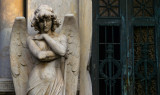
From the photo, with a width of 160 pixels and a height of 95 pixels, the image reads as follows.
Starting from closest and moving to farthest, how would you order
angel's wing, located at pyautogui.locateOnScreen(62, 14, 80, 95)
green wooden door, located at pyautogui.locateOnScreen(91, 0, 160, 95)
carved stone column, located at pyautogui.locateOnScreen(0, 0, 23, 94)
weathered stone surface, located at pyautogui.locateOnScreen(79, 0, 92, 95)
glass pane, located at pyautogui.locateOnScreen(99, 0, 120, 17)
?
angel's wing, located at pyautogui.locateOnScreen(62, 14, 80, 95) → weathered stone surface, located at pyautogui.locateOnScreen(79, 0, 92, 95) → carved stone column, located at pyautogui.locateOnScreen(0, 0, 23, 94) → green wooden door, located at pyautogui.locateOnScreen(91, 0, 160, 95) → glass pane, located at pyautogui.locateOnScreen(99, 0, 120, 17)

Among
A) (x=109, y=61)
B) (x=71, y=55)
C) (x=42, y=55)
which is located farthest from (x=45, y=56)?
(x=109, y=61)

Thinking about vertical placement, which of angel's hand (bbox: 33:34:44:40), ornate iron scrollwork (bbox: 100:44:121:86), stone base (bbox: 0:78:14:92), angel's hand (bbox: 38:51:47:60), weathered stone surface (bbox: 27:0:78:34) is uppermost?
weathered stone surface (bbox: 27:0:78:34)

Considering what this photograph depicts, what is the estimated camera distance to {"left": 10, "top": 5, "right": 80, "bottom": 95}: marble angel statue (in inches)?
280

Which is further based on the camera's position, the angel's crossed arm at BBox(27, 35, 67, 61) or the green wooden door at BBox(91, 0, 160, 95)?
the green wooden door at BBox(91, 0, 160, 95)

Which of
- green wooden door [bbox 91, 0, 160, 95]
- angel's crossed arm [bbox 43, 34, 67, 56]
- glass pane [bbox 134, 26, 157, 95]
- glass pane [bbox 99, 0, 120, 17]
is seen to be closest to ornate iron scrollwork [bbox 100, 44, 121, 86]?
green wooden door [bbox 91, 0, 160, 95]

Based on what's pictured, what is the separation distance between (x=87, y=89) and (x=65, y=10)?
62.2 inches

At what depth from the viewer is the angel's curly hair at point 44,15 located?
703 cm

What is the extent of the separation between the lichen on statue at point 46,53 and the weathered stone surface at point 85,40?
0.60 m

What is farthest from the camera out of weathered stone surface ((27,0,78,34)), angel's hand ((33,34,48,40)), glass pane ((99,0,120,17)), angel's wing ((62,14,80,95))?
Result: glass pane ((99,0,120,17))

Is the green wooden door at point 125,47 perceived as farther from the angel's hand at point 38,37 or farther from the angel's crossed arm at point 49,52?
the angel's hand at point 38,37

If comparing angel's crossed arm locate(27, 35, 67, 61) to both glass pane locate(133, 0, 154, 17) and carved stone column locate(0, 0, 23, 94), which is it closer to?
carved stone column locate(0, 0, 23, 94)

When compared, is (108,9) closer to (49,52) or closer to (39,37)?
(39,37)

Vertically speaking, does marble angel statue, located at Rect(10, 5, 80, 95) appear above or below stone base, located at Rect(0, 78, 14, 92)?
above

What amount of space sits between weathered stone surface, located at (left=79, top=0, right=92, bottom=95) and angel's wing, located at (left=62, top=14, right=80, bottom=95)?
Result: 25 centimetres
